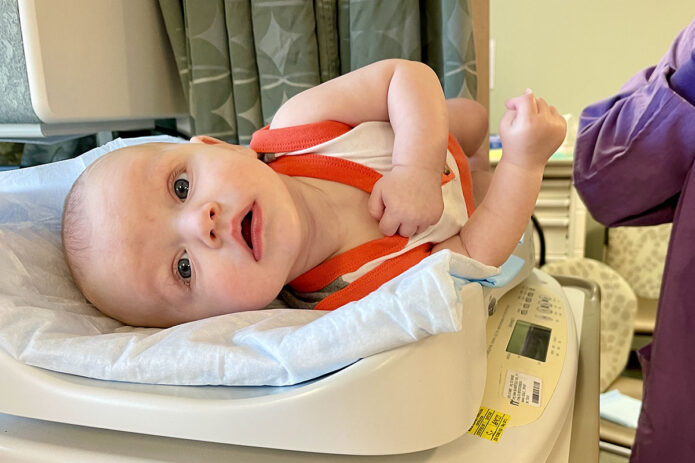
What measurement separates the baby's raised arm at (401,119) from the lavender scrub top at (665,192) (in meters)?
0.31

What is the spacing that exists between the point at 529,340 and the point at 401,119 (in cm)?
33

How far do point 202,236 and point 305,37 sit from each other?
0.63 meters

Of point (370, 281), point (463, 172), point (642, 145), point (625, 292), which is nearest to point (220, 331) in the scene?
point (370, 281)

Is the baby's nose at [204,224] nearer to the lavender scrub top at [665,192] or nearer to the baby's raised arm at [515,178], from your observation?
the baby's raised arm at [515,178]

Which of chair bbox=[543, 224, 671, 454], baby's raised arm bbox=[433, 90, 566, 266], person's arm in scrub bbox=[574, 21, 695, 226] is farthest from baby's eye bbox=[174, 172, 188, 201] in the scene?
chair bbox=[543, 224, 671, 454]

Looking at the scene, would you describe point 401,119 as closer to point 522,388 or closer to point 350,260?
point 350,260

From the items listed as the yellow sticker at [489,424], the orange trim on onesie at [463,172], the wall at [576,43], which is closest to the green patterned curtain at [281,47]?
the orange trim on onesie at [463,172]

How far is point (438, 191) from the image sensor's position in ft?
2.31

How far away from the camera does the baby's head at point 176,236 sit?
0.60 metres

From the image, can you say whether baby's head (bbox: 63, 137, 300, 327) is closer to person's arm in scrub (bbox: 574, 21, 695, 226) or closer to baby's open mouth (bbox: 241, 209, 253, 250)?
baby's open mouth (bbox: 241, 209, 253, 250)

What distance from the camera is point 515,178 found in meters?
0.70

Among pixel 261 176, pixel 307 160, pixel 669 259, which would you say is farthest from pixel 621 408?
pixel 261 176

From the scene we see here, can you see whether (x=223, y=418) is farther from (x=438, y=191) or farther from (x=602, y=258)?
(x=602, y=258)

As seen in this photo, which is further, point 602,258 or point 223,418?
point 602,258
